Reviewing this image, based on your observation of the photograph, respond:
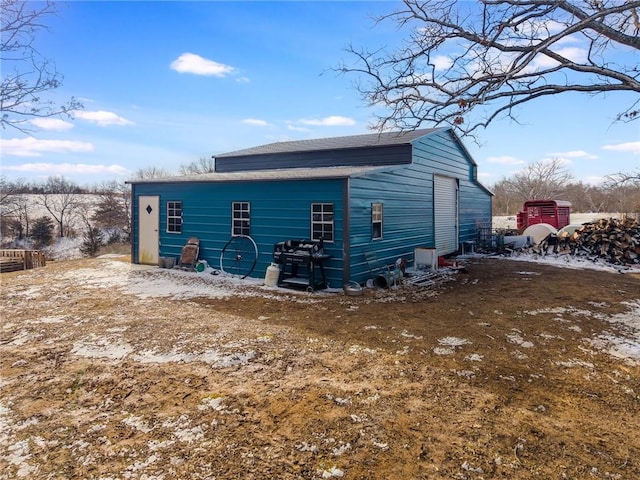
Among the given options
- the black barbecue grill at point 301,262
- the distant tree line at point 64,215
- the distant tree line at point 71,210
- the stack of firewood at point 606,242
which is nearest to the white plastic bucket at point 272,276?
the black barbecue grill at point 301,262

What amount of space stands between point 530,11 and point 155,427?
26.6 feet

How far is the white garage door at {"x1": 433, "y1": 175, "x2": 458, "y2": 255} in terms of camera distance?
13.6 meters

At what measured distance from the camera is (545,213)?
62.5ft

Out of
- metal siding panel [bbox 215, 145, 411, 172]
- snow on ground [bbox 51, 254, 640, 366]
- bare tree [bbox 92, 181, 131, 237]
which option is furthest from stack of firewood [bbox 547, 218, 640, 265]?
bare tree [bbox 92, 181, 131, 237]

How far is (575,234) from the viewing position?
45.9ft

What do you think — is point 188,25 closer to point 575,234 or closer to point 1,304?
point 1,304

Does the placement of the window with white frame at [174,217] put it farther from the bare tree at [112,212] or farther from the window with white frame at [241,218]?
the bare tree at [112,212]

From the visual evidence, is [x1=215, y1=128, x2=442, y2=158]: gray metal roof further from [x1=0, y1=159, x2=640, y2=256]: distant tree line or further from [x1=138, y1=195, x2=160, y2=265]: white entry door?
[x1=0, y1=159, x2=640, y2=256]: distant tree line

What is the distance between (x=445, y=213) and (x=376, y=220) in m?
5.55

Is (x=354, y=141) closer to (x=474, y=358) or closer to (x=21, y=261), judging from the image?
(x=474, y=358)

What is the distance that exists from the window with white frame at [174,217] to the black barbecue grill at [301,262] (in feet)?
12.8

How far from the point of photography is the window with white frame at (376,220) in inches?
377

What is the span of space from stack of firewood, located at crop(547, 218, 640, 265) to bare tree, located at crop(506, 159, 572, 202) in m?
33.5

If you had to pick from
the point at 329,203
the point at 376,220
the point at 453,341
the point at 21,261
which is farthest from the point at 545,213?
the point at 21,261
